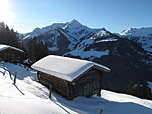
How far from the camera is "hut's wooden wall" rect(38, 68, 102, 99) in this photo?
923cm

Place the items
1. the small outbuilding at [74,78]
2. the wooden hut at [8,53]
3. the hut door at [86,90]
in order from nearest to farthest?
the small outbuilding at [74,78]
the hut door at [86,90]
the wooden hut at [8,53]

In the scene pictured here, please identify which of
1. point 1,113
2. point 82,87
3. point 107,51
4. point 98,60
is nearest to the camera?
point 1,113

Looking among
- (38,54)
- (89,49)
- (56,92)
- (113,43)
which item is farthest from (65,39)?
(56,92)

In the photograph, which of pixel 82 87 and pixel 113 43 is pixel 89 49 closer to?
pixel 113 43

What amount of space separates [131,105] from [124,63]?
74511mm

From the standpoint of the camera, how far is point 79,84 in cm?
973

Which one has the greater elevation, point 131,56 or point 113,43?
point 113,43

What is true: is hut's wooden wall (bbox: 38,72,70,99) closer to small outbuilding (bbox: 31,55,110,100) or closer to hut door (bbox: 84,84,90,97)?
small outbuilding (bbox: 31,55,110,100)

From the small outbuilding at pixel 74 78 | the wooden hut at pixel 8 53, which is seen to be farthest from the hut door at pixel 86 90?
the wooden hut at pixel 8 53

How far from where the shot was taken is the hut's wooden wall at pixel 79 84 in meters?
9.23

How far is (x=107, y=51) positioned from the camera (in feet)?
295

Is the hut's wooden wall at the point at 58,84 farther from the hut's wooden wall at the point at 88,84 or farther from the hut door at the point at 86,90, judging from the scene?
the hut door at the point at 86,90

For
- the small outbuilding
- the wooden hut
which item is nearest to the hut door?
the small outbuilding

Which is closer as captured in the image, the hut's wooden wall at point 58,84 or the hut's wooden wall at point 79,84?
the hut's wooden wall at point 79,84
